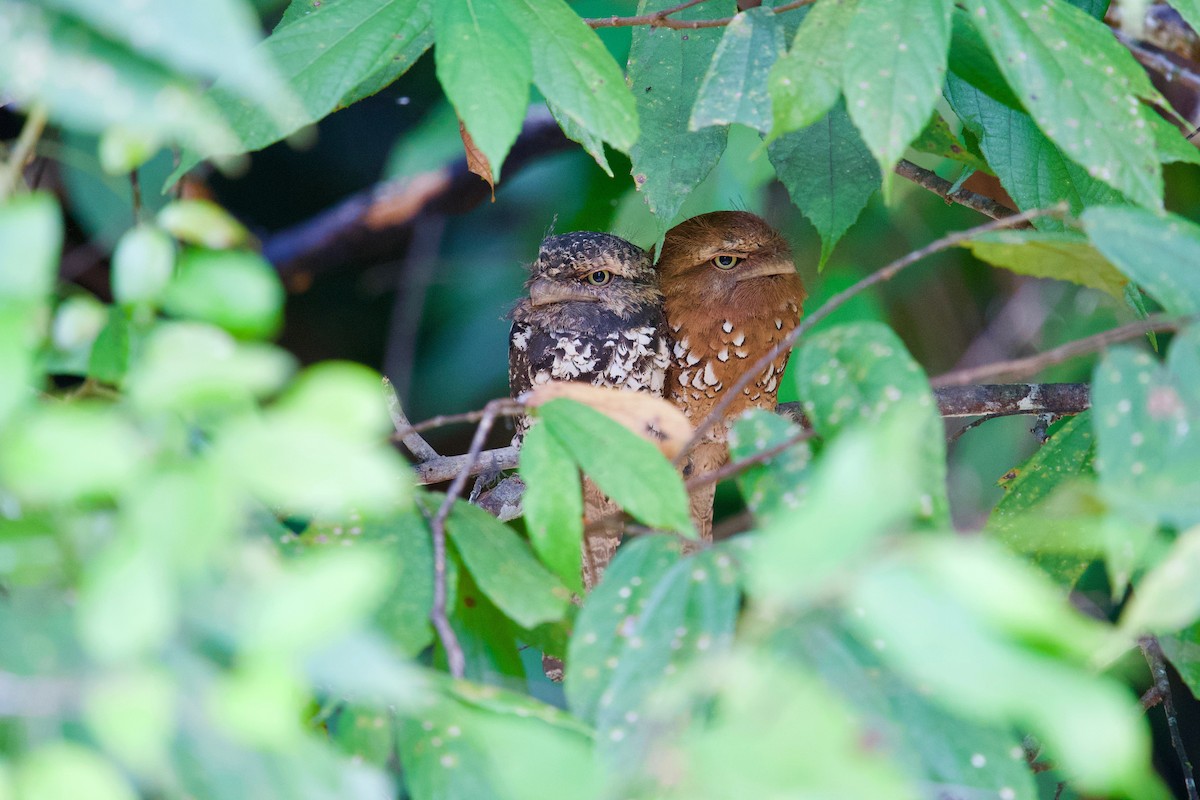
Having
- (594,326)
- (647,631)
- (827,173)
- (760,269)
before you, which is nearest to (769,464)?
(647,631)

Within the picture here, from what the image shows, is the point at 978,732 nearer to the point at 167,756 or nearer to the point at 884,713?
the point at 884,713

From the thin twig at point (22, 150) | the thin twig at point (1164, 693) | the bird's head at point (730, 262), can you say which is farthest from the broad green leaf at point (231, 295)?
the bird's head at point (730, 262)

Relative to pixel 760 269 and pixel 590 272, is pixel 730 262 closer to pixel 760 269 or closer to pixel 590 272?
pixel 760 269

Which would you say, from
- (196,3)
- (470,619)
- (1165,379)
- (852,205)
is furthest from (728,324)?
(196,3)

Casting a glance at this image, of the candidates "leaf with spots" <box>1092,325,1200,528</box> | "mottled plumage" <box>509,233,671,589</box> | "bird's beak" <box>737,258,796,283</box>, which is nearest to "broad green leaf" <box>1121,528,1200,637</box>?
"leaf with spots" <box>1092,325,1200,528</box>

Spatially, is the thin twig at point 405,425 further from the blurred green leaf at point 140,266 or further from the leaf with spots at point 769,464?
the blurred green leaf at point 140,266

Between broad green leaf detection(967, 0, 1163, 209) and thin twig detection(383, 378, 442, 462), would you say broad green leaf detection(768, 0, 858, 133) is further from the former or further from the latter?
thin twig detection(383, 378, 442, 462)
